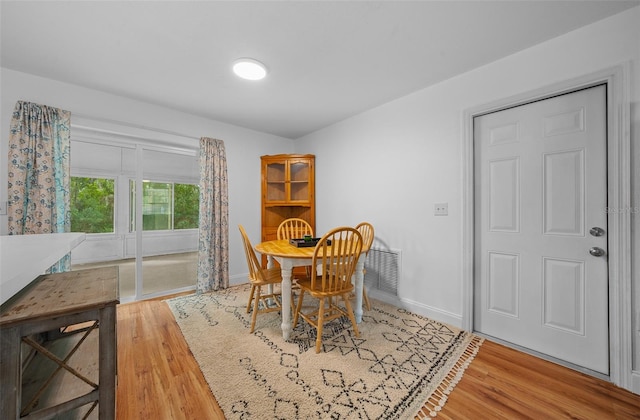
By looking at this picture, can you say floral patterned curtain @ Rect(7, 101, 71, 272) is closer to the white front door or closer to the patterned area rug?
the patterned area rug

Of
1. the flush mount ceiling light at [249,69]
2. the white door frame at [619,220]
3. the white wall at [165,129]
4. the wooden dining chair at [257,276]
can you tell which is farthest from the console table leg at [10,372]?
the white door frame at [619,220]

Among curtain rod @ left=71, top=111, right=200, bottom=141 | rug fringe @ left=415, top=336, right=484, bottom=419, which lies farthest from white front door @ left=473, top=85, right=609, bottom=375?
curtain rod @ left=71, top=111, right=200, bottom=141

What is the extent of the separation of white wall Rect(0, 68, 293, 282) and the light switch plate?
8.71ft

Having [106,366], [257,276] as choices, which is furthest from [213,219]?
[106,366]

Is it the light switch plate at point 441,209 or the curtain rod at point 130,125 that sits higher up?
the curtain rod at point 130,125

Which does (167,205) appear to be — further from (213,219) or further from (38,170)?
(38,170)

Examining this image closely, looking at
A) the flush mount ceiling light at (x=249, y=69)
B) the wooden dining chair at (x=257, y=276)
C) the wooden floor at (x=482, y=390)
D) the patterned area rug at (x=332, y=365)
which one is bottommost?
the wooden floor at (x=482, y=390)

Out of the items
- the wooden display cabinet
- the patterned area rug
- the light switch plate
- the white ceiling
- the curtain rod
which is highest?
the white ceiling

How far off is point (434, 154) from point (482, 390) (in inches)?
76.9

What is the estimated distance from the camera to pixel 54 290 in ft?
3.34

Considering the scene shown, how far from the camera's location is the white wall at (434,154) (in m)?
1.61

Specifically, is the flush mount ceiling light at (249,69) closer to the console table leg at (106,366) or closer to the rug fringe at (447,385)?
the console table leg at (106,366)

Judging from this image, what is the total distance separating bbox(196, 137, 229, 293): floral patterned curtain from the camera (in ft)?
10.8

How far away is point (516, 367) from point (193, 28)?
10.9ft
